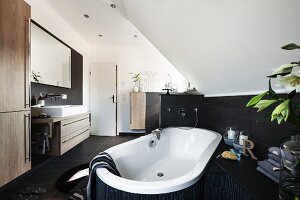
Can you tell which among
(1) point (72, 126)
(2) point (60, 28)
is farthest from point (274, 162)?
(2) point (60, 28)

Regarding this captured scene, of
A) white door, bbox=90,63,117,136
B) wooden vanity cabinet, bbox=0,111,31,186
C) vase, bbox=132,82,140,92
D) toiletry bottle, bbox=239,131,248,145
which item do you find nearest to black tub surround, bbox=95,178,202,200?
toiletry bottle, bbox=239,131,248,145

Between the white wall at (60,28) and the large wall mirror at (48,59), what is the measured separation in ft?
0.48

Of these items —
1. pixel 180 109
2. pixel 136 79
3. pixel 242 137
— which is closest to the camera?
pixel 242 137

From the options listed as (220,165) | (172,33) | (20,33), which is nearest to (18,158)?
(20,33)

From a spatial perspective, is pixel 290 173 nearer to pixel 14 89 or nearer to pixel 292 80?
pixel 292 80

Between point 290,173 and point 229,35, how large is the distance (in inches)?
37.9

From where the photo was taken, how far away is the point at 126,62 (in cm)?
471

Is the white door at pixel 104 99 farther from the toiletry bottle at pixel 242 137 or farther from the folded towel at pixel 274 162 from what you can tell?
the folded towel at pixel 274 162

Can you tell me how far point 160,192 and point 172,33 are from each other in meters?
1.61

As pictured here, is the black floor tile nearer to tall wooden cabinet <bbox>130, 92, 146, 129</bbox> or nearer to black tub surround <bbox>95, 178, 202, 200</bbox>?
black tub surround <bbox>95, 178, 202, 200</bbox>

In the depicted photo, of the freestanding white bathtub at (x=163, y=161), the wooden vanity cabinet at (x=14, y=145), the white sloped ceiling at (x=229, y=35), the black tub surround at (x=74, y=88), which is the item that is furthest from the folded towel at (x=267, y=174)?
the black tub surround at (x=74, y=88)

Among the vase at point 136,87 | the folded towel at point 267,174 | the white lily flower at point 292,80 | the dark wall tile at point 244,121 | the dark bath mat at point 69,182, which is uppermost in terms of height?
the vase at point 136,87

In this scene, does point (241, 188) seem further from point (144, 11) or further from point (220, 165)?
point (144, 11)

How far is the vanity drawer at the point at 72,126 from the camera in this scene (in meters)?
2.82
